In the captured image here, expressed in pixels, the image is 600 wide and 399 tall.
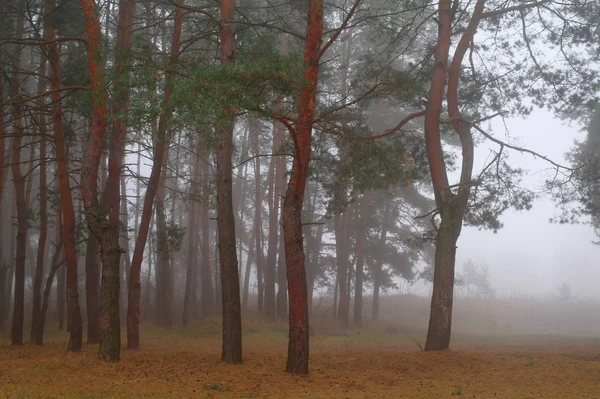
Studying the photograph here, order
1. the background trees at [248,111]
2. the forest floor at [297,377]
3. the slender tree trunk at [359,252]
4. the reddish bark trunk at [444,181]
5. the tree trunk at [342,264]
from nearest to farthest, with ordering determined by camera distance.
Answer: the forest floor at [297,377]
the background trees at [248,111]
the reddish bark trunk at [444,181]
the tree trunk at [342,264]
the slender tree trunk at [359,252]

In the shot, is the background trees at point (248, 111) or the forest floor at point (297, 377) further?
the background trees at point (248, 111)

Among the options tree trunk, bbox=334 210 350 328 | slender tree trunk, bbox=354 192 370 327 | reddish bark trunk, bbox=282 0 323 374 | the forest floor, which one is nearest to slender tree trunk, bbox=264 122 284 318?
tree trunk, bbox=334 210 350 328

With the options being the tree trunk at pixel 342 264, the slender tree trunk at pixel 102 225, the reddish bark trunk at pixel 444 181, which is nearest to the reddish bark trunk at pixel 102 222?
the slender tree trunk at pixel 102 225

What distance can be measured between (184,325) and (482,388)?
16.9 m

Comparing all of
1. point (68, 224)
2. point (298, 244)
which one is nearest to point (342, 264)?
point (68, 224)

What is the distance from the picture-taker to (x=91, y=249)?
653 inches

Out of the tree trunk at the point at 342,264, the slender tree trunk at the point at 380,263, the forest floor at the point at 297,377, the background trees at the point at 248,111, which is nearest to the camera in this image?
the forest floor at the point at 297,377

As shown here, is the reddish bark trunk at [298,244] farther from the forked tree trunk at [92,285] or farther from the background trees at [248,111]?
the forked tree trunk at [92,285]

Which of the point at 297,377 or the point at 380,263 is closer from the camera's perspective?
the point at 297,377

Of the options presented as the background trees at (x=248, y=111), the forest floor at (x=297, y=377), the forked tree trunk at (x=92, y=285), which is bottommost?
the forest floor at (x=297, y=377)

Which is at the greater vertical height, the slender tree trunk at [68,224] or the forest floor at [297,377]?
the slender tree trunk at [68,224]

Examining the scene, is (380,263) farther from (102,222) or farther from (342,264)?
(102,222)

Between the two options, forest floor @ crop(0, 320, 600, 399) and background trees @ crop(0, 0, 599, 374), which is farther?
background trees @ crop(0, 0, 599, 374)

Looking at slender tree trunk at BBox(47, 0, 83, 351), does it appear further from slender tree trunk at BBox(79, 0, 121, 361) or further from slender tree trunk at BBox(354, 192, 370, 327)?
slender tree trunk at BBox(354, 192, 370, 327)
